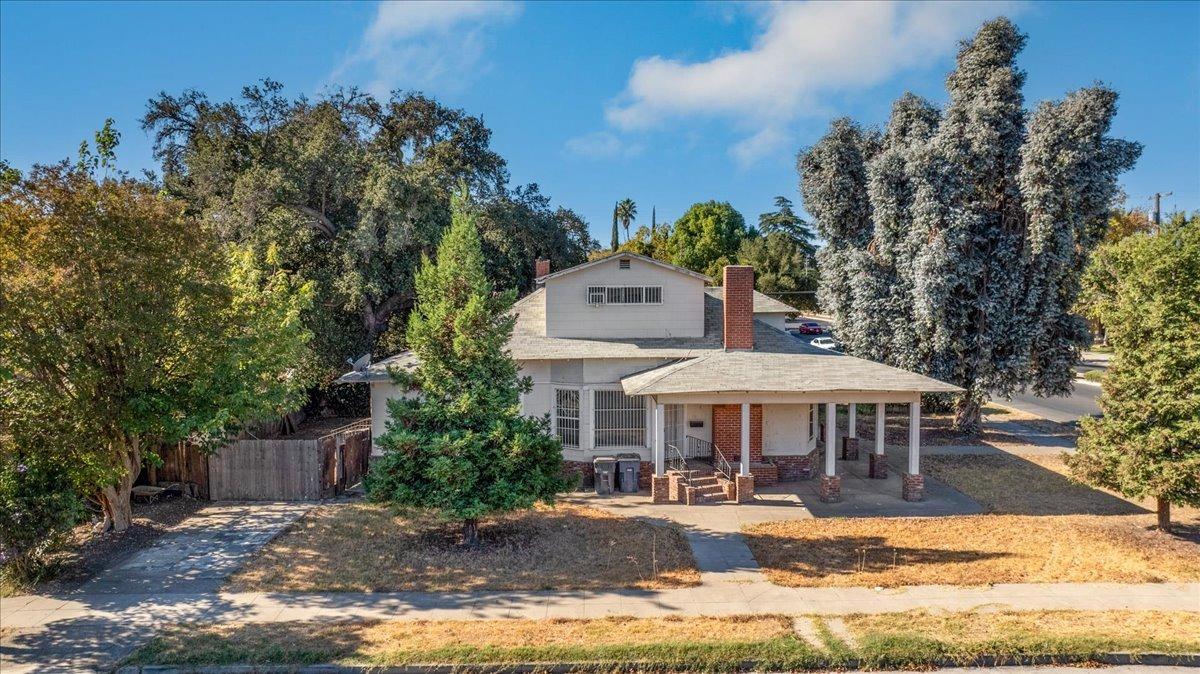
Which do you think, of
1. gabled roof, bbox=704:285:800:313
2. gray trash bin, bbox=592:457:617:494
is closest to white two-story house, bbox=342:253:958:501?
gray trash bin, bbox=592:457:617:494

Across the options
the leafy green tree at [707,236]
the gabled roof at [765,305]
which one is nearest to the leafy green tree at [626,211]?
the leafy green tree at [707,236]

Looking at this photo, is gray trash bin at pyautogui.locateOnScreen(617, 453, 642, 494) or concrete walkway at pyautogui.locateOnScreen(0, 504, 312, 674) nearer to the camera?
concrete walkway at pyautogui.locateOnScreen(0, 504, 312, 674)

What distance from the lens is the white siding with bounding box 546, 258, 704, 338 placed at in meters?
18.8

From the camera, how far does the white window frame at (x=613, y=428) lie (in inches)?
705

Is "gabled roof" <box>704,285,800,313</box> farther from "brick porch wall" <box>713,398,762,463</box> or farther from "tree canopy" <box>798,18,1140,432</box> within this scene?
"brick porch wall" <box>713,398,762,463</box>

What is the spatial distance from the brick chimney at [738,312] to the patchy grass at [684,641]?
9.20 metres

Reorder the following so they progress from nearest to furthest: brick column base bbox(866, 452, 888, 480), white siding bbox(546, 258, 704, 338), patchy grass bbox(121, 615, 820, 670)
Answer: patchy grass bbox(121, 615, 820, 670)
brick column base bbox(866, 452, 888, 480)
white siding bbox(546, 258, 704, 338)

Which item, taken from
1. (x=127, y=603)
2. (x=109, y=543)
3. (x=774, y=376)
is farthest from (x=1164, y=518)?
(x=109, y=543)

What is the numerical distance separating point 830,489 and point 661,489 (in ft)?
13.5

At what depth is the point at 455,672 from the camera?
820 cm

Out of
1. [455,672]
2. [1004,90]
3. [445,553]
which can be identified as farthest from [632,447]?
[1004,90]

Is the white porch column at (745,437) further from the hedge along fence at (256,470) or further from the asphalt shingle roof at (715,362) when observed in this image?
the hedge along fence at (256,470)

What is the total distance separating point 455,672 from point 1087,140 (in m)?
22.9

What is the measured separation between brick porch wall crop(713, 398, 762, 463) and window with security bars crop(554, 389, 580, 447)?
12.3ft
